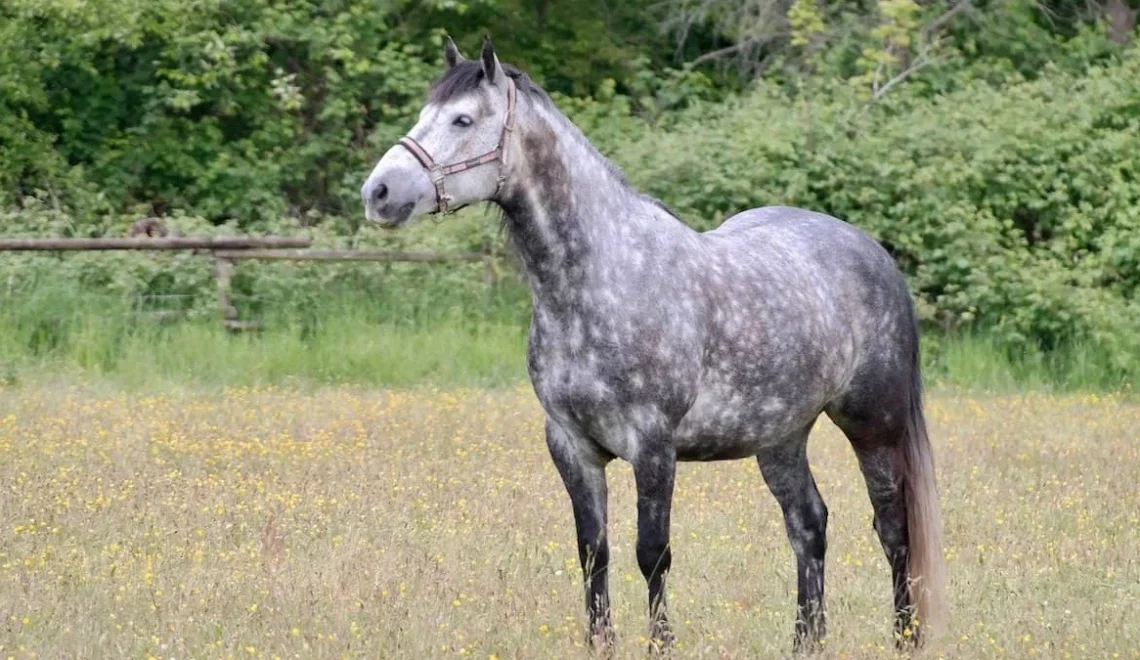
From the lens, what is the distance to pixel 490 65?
5578mm

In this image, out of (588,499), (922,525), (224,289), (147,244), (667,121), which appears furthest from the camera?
(667,121)

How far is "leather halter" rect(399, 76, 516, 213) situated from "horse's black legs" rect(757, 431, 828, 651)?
188 centimetres

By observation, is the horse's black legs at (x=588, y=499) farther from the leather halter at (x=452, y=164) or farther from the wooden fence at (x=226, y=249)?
the wooden fence at (x=226, y=249)

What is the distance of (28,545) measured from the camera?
7.59 m

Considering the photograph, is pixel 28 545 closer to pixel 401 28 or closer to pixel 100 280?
pixel 100 280

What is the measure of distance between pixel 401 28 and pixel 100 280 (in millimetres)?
8390

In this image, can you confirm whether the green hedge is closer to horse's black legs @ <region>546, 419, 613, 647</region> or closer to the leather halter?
horse's black legs @ <region>546, 419, 613, 647</region>

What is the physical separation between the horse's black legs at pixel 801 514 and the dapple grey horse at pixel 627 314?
74mm

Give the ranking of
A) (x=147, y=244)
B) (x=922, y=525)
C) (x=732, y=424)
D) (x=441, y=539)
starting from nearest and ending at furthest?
(x=732, y=424) < (x=922, y=525) < (x=441, y=539) < (x=147, y=244)

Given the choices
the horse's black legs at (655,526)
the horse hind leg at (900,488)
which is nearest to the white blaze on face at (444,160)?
the horse's black legs at (655,526)

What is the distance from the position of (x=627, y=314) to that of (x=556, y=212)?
43cm

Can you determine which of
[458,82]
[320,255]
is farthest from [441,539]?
[320,255]

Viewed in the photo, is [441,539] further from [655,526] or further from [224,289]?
[224,289]

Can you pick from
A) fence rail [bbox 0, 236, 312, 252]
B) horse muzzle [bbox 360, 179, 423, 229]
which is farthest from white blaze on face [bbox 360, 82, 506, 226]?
fence rail [bbox 0, 236, 312, 252]
